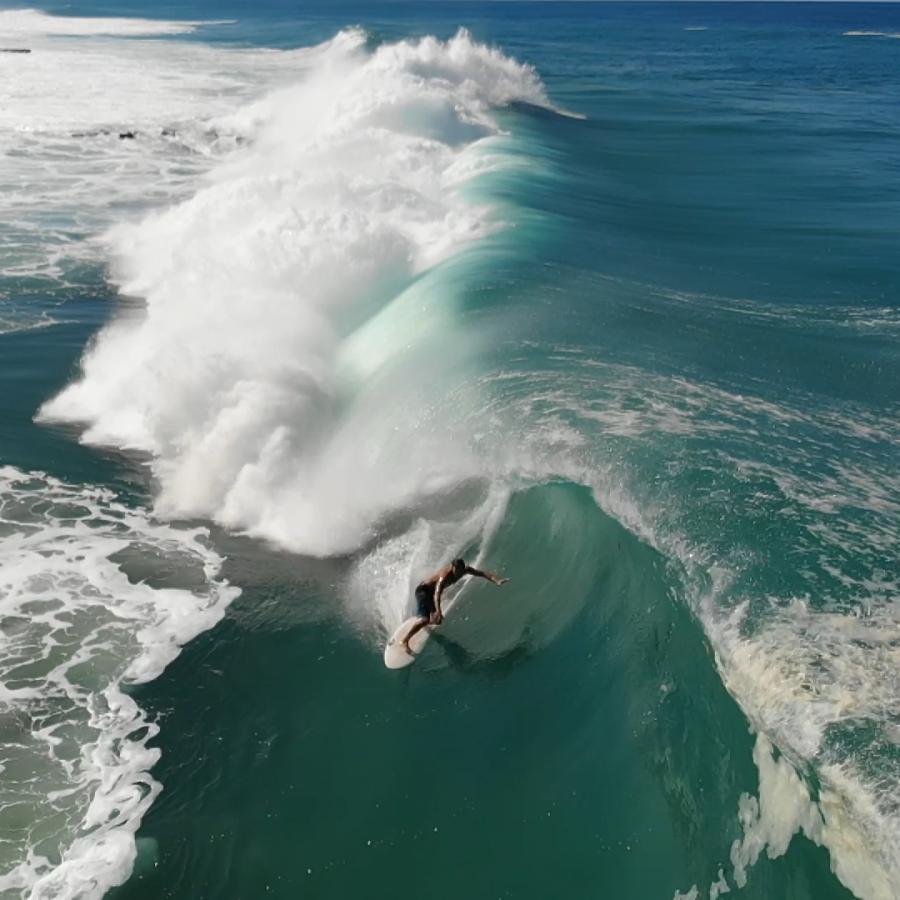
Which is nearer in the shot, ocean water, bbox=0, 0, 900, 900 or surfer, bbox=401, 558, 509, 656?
ocean water, bbox=0, 0, 900, 900

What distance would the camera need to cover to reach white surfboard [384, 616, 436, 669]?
9359mm

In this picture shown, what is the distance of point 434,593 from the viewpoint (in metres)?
9.60

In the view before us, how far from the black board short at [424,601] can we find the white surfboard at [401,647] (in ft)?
0.35

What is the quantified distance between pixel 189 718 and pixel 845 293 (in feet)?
48.2

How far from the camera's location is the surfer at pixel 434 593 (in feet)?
31.3

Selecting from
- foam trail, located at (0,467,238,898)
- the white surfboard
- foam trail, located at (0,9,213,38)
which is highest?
the white surfboard

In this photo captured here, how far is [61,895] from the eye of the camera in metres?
7.05

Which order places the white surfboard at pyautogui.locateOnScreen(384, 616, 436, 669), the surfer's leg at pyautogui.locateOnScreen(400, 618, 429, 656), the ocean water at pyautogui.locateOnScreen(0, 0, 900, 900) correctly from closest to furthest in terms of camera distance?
the ocean water at pyautogui.locateOnScreen(0, 0, 900, 900)
the white surfboard at pyautogui.locateOnScreen(384, 616, 436, 669)
the surfer's leg at pyautogui.locateOnScreen(400, 618, 429, 656)

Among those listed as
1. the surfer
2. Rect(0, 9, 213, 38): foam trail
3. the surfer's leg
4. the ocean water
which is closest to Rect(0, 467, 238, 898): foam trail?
the ocean water

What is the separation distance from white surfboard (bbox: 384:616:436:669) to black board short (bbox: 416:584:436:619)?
4.2 inches

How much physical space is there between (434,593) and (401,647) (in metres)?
0.67

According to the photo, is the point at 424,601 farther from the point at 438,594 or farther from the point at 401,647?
the point at 401,647

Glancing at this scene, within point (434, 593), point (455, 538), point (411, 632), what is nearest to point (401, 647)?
point (411, 632)

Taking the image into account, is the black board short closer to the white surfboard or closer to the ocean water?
the white surfboard
